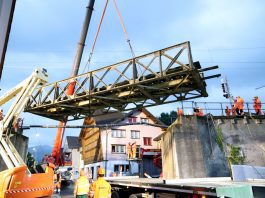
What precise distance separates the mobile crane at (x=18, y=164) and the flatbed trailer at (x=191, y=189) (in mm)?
2818

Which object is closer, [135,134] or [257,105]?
[257,105]

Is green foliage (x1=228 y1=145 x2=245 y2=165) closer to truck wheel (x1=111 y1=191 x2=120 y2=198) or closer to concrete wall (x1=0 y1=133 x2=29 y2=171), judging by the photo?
truck wheel (x1=111 y1=191 x2=120 y2=198)

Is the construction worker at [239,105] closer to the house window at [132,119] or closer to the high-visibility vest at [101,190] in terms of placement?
the high-visibility vest at [101,190]

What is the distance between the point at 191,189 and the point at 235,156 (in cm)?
1272

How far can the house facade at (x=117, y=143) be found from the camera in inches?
1348

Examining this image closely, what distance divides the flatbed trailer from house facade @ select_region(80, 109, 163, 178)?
22059 millimetres

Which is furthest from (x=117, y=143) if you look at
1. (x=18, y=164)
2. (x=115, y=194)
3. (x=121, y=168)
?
(x=18, y=164)

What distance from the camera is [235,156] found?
656 inches

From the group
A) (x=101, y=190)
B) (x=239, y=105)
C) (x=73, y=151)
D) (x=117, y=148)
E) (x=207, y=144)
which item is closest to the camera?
(x=101, y=190)

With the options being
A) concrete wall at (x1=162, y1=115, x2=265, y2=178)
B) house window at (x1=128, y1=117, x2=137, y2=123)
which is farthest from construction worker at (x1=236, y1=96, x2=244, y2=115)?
house window at (x1=128, y1=117, x2=137, y2=123)

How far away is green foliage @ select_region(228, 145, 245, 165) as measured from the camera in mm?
16484

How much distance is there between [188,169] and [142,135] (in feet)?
78.9

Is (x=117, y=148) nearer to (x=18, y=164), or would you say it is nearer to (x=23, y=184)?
(x=18, y=164)

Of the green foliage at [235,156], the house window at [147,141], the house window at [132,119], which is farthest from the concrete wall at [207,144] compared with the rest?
the house window at [147,141]
